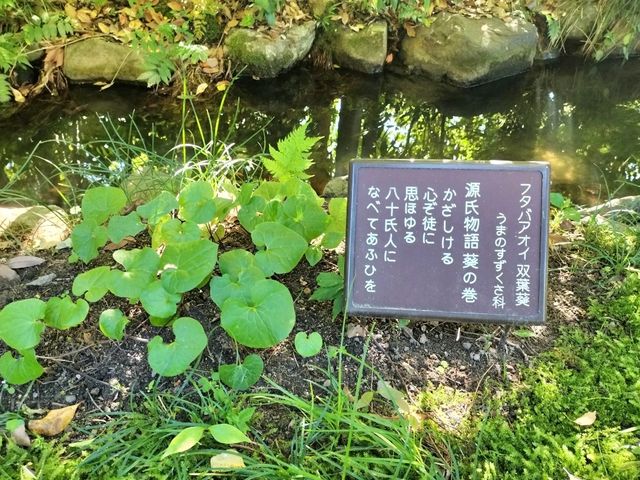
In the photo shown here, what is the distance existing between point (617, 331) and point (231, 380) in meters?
1.47

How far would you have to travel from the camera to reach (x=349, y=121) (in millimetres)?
4883

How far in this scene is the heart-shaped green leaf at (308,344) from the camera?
1.86 metres

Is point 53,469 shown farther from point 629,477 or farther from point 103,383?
point 629,477

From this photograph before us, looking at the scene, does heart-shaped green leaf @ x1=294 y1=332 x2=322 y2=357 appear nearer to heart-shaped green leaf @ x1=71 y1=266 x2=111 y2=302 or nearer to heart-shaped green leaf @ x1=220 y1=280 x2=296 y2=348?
heart-shaped green leaf @ x1=220 y1=280 x2=296 y2=348

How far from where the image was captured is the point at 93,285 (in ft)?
6.29

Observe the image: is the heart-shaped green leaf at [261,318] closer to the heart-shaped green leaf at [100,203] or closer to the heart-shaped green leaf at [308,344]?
the heart-shaped green leaf at [308,344]

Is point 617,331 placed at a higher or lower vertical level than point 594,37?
lower

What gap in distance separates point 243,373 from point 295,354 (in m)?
0.24

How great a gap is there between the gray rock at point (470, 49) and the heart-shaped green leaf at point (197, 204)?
3908 millimetres

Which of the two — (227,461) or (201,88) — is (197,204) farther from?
(201,88)

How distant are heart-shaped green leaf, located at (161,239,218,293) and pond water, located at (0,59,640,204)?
2244 mm

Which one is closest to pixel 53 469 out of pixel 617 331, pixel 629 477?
pixel 629 477

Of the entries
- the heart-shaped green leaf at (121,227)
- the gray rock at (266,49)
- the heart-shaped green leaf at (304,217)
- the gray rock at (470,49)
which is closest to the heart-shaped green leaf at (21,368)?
the heart-shaped green leaf at (121,227)

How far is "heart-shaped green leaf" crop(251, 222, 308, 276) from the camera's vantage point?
1991mm
